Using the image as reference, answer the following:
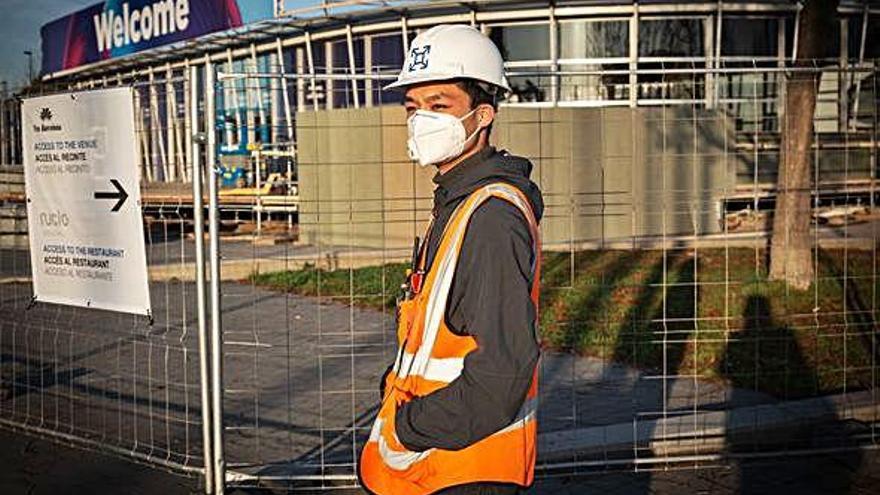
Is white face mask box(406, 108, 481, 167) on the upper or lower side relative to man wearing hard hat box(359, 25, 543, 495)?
upper

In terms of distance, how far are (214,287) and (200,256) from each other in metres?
0.20

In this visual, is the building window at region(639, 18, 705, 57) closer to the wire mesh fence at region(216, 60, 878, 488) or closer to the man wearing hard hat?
the wire mesh fence at region(216, 60, 878, 488)

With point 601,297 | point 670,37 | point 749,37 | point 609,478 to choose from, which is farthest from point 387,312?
point 749,37

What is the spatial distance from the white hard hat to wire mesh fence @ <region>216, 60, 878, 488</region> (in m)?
2.89

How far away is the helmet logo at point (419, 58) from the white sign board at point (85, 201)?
3.00m

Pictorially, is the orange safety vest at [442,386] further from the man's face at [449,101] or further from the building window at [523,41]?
the building window at [523,41]

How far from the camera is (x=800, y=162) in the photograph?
11414 mm

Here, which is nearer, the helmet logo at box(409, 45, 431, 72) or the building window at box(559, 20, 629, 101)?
the helmet logo at box(409, 45, 431, 72)

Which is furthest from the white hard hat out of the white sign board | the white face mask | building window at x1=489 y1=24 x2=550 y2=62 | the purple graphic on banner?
the purple graphic on banner

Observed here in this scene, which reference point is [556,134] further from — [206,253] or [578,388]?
[206,253]

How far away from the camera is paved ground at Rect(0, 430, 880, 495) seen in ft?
18.9

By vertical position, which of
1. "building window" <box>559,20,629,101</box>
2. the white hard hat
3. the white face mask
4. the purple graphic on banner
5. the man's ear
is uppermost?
the purple graphic on banner

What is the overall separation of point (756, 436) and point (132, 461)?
170 inches

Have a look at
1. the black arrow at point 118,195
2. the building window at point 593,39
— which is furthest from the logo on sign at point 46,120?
the building window at point 593,39
